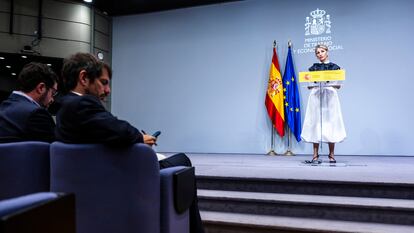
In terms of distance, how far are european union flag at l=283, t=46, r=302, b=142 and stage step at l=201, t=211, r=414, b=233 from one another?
3.33 m

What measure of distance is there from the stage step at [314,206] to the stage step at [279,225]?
54 mm

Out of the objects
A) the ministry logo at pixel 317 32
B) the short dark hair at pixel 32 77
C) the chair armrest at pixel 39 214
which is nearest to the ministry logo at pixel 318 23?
the ministry logo at pixel 317 32

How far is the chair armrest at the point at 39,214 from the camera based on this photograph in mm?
696

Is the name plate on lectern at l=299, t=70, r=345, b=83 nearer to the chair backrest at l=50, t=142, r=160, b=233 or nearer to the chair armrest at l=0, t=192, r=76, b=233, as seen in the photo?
the chair backrest at l=50, t=142, r=160, b=233

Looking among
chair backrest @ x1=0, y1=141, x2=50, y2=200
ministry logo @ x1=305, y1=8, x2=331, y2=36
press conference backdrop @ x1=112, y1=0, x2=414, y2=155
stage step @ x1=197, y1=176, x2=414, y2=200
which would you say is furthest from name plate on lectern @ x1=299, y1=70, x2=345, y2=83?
chair backrest @ x1=0, y1=141, x2=50, y2=200

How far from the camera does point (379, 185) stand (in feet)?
8.59

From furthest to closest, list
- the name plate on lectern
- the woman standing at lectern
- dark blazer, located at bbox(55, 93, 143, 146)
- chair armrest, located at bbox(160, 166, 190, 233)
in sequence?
the woman standing at lectern, the name plate on lectern, chair armrest, located at bbox(160, 166, 190, 233), dark blazer, located at bbox(55, 93, 143, 146)

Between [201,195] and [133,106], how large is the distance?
14.8 feet

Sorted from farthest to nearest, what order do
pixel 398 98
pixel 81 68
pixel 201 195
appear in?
pixel 398 98 < pixel 201 195 < pixel 81 68

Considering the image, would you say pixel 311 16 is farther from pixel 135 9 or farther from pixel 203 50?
pixel 135 9

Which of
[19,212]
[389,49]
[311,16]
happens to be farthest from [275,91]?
[19,212]

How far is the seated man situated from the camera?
1402 millimetres

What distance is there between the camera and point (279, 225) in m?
2.36

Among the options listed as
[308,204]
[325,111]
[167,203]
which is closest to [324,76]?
[325,111]
